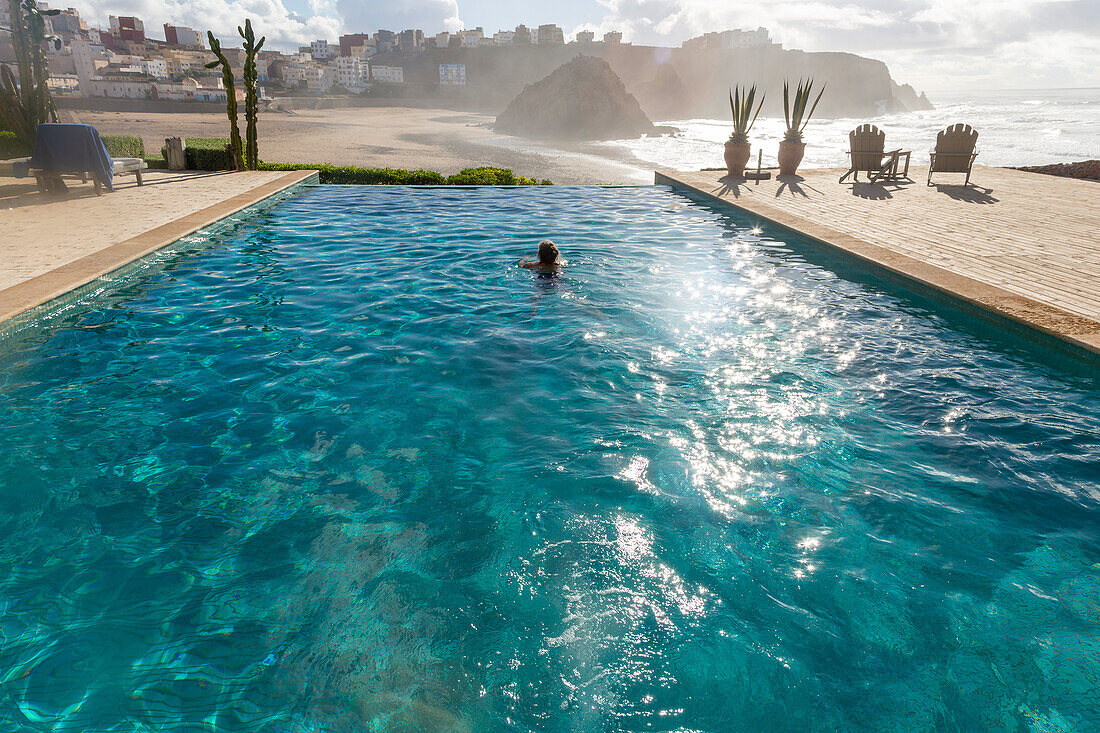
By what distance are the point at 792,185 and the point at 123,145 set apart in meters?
19.8

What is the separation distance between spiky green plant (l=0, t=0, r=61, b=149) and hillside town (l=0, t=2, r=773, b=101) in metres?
53.3

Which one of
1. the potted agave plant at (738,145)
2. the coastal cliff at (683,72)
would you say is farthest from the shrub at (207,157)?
the coastal cliff at (683,72)

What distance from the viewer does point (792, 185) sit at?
1537 centimetres

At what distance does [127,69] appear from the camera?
357 feet

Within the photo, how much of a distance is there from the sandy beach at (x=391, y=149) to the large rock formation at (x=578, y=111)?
1028 cm

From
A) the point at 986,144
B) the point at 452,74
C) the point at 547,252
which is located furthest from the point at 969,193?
the point at 452,74

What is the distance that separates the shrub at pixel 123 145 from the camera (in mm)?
17203

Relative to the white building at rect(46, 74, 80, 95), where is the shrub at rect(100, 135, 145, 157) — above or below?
below

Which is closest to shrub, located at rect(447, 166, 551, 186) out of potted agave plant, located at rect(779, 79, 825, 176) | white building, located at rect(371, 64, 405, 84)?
potted agave plant, located at rect(779, 79, 825, 176)

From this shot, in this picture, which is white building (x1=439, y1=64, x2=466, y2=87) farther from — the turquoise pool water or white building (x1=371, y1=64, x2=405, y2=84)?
the turquoise pool water

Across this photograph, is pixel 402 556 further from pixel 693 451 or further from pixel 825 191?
pixel 825 191

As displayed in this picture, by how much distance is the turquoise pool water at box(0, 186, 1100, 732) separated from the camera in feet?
9.00

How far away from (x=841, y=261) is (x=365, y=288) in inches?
284

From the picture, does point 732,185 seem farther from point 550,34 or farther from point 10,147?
point 550,34
